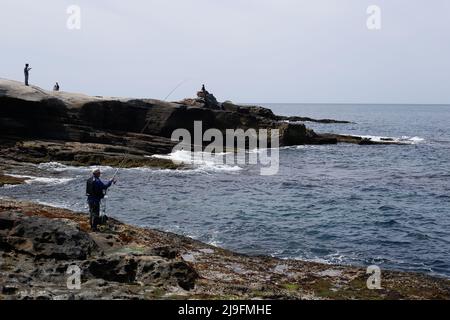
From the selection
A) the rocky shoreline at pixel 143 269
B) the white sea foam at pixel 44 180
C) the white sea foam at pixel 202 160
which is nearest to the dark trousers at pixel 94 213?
the rocky shoreline at pixel 143 269

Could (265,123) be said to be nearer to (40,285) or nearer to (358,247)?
(358,247)

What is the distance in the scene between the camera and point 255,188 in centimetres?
3209

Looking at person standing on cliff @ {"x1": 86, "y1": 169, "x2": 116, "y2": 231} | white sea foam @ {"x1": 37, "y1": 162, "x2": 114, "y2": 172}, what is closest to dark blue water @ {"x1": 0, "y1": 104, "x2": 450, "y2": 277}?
white sea foam @ {"x1": 37, "y1": 162, "x2": 114, "y2": 172}

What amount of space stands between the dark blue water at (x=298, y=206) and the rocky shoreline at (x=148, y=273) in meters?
2.56

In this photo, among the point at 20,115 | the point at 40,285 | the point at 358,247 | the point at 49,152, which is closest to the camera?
the point at 40,285

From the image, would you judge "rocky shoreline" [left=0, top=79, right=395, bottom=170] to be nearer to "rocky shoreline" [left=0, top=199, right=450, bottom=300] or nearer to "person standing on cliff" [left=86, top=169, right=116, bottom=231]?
"person standing on cliff" [left=86, top=169, right=116, bottom=231]

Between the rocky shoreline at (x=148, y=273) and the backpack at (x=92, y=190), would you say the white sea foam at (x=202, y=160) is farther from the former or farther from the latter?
the backpack at (x=92, y=190)

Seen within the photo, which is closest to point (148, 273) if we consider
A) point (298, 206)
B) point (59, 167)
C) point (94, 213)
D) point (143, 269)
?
point (143, 269)

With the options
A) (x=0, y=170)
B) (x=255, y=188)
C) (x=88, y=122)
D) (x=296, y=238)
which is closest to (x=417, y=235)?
(x=296, y=238)

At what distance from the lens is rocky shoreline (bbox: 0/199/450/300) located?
952 cm

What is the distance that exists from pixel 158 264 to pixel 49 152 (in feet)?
100

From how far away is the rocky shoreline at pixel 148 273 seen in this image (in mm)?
9523

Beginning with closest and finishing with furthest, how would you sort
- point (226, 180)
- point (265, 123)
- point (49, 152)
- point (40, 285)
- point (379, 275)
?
point (40, 285) → point (379, 275) → point (226, 180) → point (49, 152) → point (265, 123)

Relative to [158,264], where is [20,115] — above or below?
above
